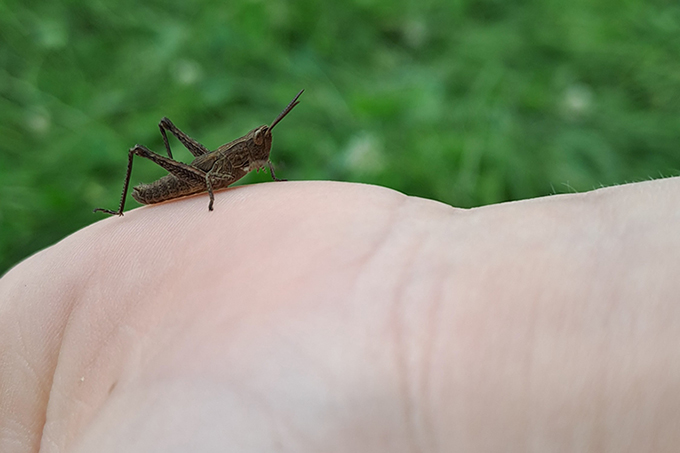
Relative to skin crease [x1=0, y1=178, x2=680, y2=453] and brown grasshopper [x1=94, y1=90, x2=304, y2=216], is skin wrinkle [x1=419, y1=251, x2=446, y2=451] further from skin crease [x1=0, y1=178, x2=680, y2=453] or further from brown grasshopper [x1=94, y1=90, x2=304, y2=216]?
brown grasshopper [x1=94, y1=90, x2=304, y2=216]

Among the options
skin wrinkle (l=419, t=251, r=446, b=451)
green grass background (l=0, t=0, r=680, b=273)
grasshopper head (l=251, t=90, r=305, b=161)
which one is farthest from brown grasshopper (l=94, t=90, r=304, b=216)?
skin wrinkle (l=419, t=251, r=446, b=451)

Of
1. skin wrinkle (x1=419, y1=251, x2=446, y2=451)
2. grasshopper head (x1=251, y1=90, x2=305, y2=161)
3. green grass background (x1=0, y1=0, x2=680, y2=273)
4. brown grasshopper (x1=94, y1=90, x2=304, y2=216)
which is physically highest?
green grass background (x1=0, y1=0, x2=680, y2=273)

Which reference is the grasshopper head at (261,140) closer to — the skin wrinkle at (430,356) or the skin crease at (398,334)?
the skin crease at (398,334)

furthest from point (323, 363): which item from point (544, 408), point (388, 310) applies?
point (544, 408)

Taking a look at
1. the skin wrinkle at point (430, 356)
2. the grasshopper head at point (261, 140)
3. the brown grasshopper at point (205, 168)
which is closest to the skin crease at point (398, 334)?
the skin wrinkle at point (430, 356)

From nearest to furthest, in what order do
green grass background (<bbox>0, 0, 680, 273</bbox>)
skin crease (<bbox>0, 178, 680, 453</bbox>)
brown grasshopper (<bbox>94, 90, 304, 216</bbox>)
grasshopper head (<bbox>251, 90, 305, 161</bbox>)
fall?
skin crease (<bbox>0, 178, 680, 453</bbox>) < brown grasshopper (<bbox>94, 90, 304, 216</bbox>) < grasshopper head (<bbox>251, 90, 305, 161</bbox>) < green grass background (<bbox>0, 0, 680, 273</bbox>)

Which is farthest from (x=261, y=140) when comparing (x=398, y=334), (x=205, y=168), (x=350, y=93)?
(x=398, y=334)

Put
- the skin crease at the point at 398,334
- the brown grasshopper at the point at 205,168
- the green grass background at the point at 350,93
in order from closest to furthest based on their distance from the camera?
the skin crease at the point at 398,334, the brown grasshopper at the point at 205,168, the green grass background at the point at 350,93
